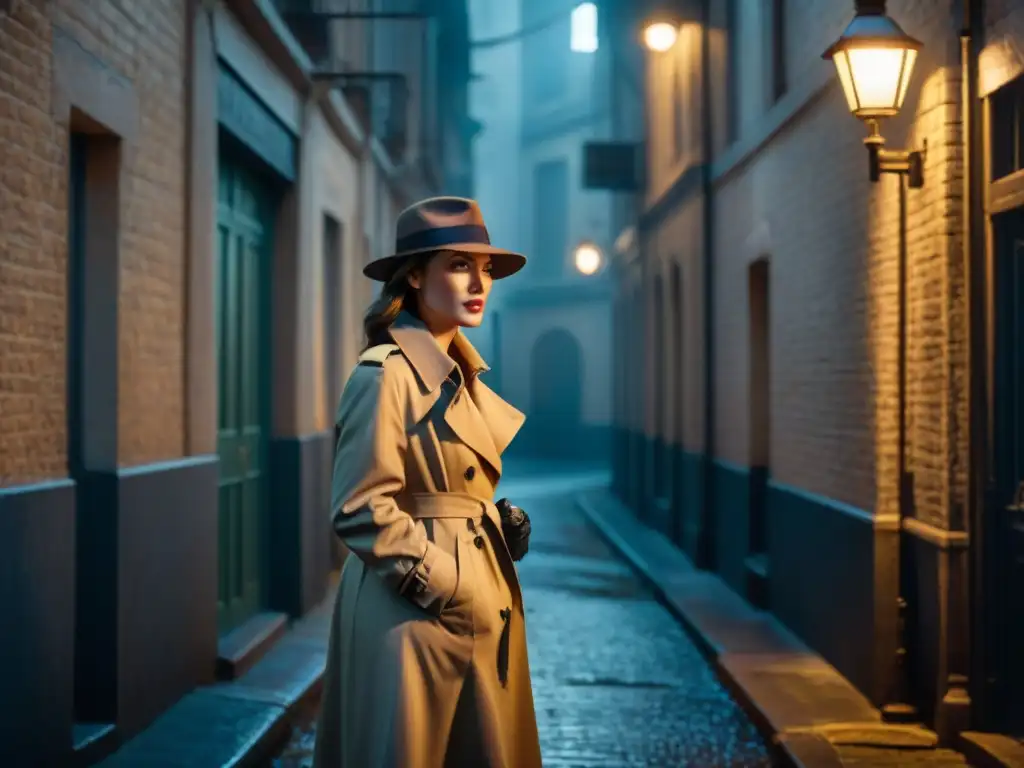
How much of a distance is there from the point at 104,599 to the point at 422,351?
3.06 m

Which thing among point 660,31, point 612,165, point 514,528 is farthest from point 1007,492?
point 612,165

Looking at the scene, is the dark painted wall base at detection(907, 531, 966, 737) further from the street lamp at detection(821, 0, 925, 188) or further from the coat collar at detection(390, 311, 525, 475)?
the coat collar at detection(390, 311, 525, 475)

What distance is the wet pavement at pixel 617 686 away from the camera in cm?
643

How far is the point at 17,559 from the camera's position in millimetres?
4758

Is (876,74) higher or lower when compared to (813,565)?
higher

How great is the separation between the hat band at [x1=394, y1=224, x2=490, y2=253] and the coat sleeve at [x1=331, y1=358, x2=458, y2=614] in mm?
368

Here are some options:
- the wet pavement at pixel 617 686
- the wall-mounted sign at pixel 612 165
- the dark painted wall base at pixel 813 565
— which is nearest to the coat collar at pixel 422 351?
the wet pavement at pixel 617 686

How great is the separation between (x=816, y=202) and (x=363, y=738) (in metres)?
6.21

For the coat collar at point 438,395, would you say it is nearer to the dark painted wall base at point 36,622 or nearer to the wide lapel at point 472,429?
the wide lapel at point 472,429

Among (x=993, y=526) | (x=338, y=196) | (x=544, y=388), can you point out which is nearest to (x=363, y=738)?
(x=993, y=526)

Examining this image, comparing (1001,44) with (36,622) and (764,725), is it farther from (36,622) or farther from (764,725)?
(36,622)

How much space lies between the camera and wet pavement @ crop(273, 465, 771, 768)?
6.43 meters

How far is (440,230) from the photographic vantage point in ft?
11.8

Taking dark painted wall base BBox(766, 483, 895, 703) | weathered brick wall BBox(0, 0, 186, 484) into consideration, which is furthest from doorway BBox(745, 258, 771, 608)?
weathered brick wall BBox(0, 0, 186, 484)
